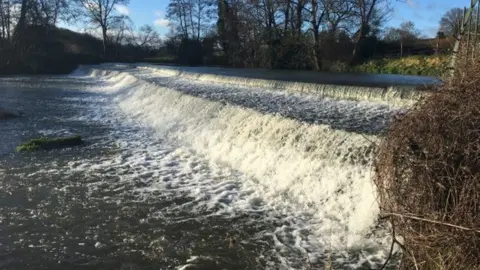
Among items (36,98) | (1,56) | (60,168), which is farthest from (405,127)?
(1,56)

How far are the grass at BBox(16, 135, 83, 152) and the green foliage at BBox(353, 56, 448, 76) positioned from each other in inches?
679

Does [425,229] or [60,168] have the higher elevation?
[425,229]

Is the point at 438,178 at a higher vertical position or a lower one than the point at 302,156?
higher

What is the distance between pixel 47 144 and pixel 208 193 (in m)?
5.04

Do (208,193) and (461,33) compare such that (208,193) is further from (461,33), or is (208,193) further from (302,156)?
(461,33)

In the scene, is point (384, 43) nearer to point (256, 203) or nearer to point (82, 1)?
point (256, 203)

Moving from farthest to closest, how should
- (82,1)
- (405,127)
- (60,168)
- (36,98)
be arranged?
(82,1) < (36,98) < (60,168) < (405,127)

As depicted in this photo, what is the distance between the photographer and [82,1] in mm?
55594

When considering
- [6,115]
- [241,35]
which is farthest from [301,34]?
[6,115]

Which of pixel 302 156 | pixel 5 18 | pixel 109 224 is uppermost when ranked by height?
pixel 5 18

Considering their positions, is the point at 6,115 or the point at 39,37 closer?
Answer: the point at 6,115

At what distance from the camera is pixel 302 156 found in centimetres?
813

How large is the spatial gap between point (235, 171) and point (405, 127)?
222 inches

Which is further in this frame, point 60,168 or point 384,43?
point 384,43
